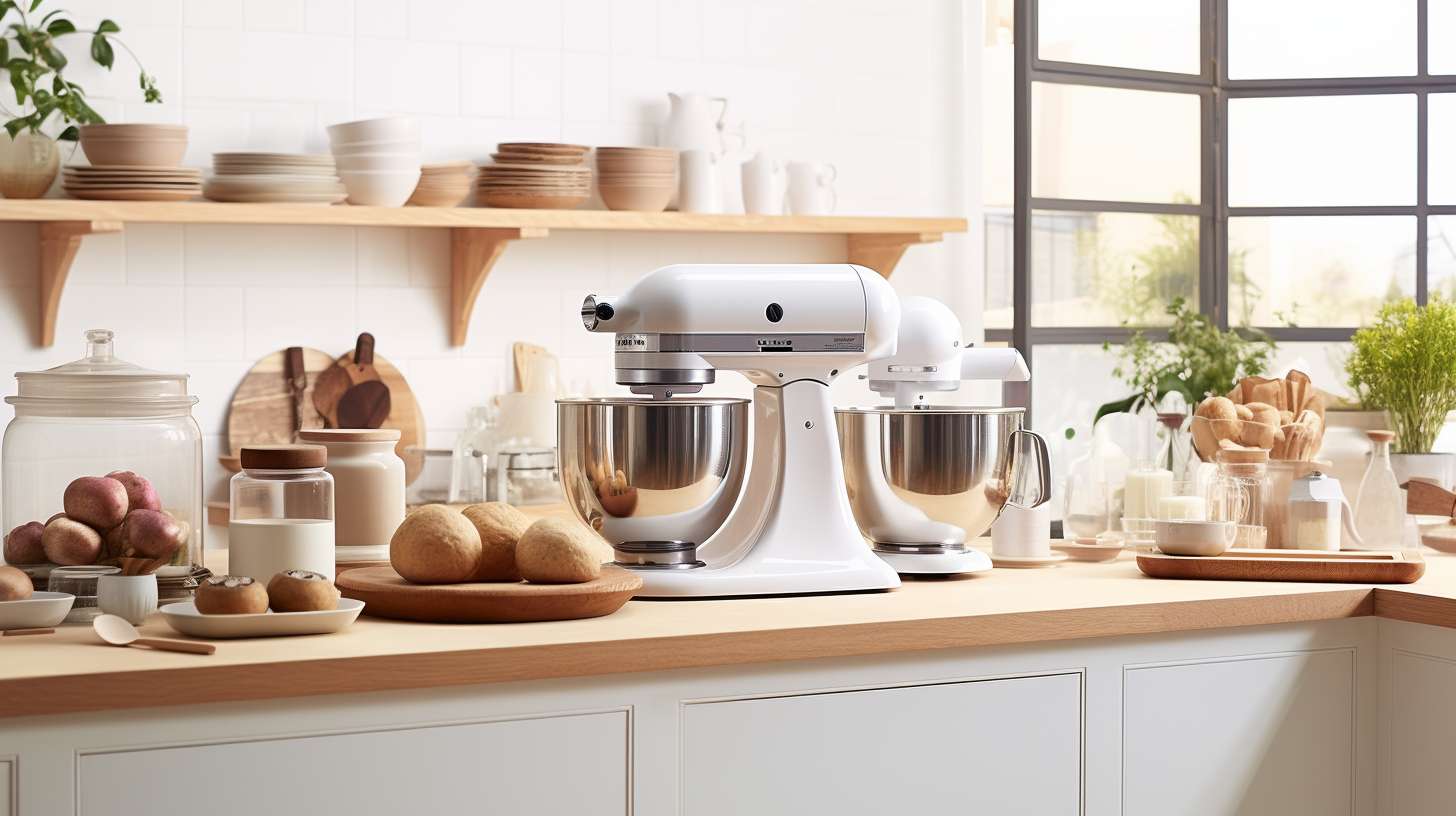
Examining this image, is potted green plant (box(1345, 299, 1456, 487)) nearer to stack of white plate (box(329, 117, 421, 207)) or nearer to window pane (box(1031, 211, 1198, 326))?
window pane (box(1031, 211, 1198, 326))

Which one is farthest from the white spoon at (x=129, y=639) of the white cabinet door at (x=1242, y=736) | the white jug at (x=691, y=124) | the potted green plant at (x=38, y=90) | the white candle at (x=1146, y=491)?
the white jug at (x=691, y=124)

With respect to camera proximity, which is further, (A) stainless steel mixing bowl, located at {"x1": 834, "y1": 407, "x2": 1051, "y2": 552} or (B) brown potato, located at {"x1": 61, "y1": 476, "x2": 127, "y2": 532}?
(A) stainless steel mixing bowl, located at {"x1": 834, "y1": 407, "x2": 1051, "y2": 552}

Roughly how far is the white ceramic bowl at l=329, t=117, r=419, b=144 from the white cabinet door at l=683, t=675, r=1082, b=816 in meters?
2.29

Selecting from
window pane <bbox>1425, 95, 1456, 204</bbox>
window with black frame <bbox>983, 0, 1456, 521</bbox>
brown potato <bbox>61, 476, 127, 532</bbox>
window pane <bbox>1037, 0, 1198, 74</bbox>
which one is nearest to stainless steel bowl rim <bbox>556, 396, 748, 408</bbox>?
brown potato <bbox>61, 476, 127, 532</bbox>

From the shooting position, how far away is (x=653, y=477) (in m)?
1.99

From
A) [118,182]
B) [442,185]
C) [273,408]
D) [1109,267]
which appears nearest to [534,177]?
[442,185]

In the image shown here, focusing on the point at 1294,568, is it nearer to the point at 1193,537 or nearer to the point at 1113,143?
the point at 1193,537

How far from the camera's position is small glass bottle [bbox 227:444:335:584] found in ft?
5.93

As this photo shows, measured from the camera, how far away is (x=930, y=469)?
7.08ft

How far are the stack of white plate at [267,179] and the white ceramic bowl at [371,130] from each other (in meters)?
0.10

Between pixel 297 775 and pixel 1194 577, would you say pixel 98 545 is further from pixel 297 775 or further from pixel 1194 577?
pixel 1194 577

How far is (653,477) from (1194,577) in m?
0.79

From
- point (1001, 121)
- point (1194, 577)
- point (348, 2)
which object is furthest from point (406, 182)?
point (1194, 577)

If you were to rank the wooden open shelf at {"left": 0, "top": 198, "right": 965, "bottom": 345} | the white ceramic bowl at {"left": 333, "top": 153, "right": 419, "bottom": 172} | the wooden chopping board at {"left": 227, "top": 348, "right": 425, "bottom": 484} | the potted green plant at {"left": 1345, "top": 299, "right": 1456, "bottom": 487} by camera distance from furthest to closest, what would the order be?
the wooden chopping board at {"left": 227, "top": 348, "right": 425, "bottom": 484}
the white ceramic bowl at {"left": 333, "top": 153, "right": 419, "bottom": 172}
the wooden open shelf at {"left": 0, "top": 198, "right": 965, "bottom": 345}
the potted green plant at {"left": 1345, "top": 299, "right": 1456, "bottom": 487}
